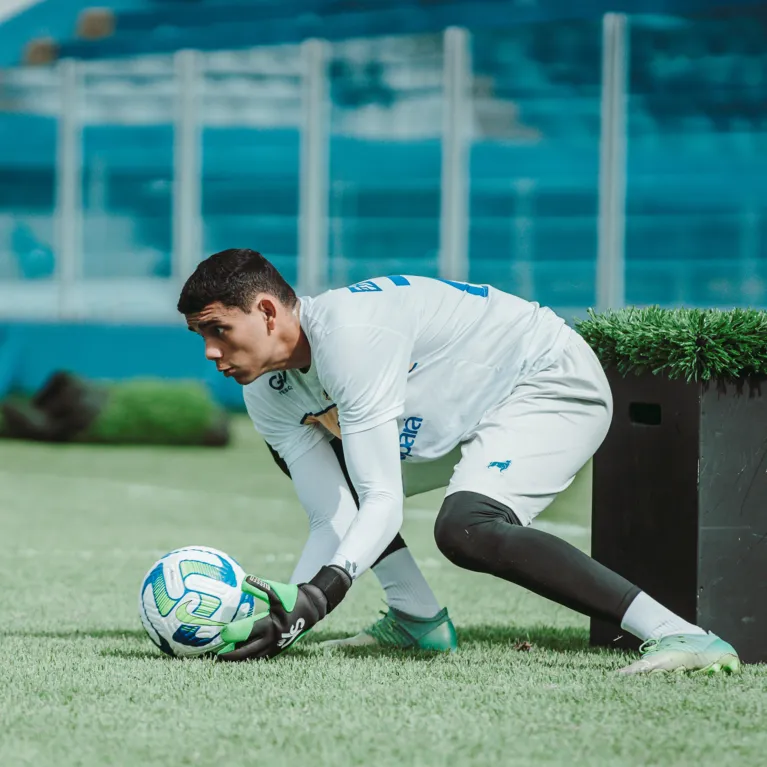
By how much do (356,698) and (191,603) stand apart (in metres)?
0.69

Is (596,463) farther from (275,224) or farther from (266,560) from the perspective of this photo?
(275,224)

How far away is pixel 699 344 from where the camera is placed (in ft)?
13.8

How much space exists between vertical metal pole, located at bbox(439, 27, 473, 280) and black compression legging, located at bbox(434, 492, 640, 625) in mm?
13592

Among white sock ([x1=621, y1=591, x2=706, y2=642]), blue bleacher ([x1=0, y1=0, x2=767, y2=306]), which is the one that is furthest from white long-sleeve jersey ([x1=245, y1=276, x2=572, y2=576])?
blue bleacher ([x1=0, y1=0, x2=767, y2=306])

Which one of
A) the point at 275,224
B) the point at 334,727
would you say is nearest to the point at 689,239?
the point at 275,224

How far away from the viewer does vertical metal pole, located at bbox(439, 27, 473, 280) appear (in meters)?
17.5

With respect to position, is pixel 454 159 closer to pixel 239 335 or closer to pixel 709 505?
pixel 709 505

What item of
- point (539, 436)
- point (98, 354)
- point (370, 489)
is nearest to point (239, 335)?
point (370, 489)

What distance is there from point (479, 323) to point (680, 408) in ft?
2.12

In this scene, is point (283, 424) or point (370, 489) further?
point (283, 424)

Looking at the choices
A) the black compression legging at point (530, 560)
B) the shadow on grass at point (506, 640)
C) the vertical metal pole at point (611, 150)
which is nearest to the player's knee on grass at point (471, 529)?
the black compression legging at point (530, 560)

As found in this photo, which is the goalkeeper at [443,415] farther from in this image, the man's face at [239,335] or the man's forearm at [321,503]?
the man's forearm at [321,503]

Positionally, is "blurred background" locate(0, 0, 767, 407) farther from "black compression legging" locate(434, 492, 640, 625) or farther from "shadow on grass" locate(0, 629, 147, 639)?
"black compression legging" locate(434, 492, 640, 625)

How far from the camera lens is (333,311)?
397 cm
